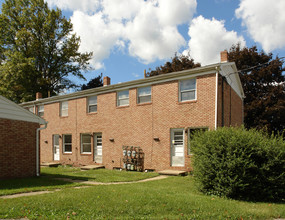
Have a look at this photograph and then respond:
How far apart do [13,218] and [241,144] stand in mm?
6529

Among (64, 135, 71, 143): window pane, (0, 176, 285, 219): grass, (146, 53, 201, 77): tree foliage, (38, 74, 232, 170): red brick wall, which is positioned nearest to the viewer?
(0, 176, 285, 219): grass

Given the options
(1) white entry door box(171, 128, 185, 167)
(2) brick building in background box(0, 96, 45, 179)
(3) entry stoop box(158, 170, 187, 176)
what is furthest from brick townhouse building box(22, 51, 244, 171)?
(2) brick building in background box(0, 96, 45, 179)

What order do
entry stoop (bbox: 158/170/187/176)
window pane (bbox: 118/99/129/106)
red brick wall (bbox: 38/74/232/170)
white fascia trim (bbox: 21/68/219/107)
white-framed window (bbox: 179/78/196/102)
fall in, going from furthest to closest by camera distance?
window pane (bbox: 118/99/129/106) < white-framed window (bbox: 179/78/196/102) < white fascia trim (bbox: 21/68/219/107) < red brick wall (bbox: 38/74/232/170) < entry stoop (bbox: 158/170/187/176)

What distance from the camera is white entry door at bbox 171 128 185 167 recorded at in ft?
45.6

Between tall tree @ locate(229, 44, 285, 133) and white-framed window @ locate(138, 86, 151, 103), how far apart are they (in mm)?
12284

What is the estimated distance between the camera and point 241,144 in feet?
26.5

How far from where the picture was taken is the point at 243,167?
7.76m

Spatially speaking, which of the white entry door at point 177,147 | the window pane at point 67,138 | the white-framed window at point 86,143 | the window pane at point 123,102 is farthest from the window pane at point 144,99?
the window pane at point 67,138

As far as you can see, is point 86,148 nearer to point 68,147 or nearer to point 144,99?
point 68,147

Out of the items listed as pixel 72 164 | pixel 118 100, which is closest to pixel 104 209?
pixel 118 100

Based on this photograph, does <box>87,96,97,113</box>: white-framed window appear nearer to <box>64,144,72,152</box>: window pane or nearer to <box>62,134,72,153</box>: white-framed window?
<box>62,134,72,153</box>: white-framed window

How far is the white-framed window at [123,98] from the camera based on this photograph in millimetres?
16828

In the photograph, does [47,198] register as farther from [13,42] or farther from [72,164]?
[13,42]

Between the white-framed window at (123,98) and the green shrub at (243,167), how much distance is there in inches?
358
